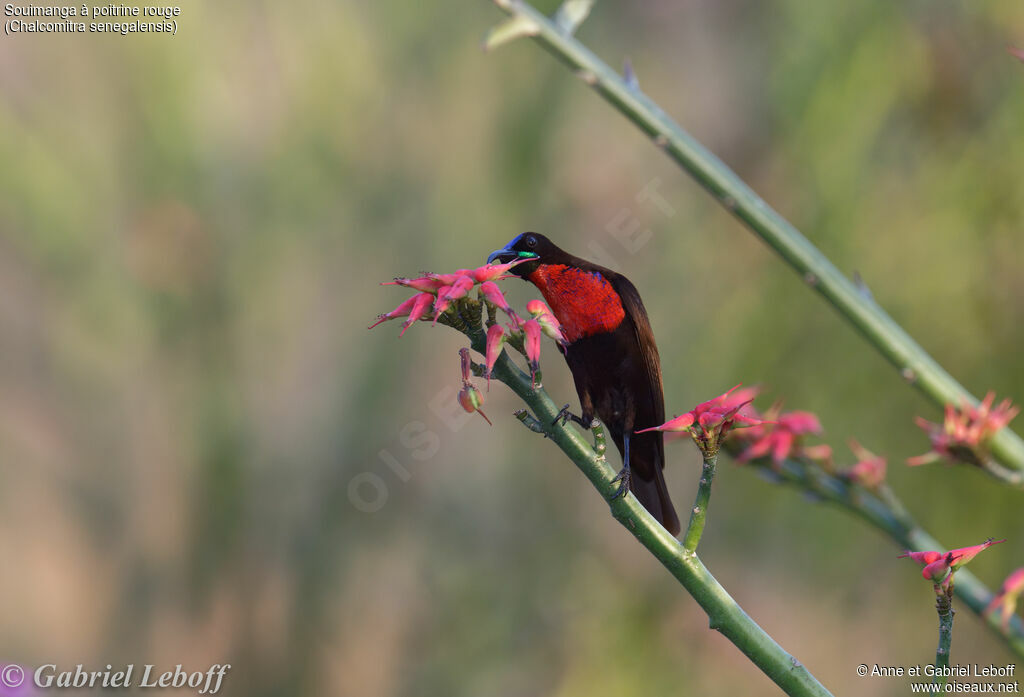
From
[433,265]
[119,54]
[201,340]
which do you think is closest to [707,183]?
[433,265]

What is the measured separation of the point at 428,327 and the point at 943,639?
276 centimetres

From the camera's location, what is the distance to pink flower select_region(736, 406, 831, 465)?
1.31m

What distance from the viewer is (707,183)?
1.04 meters

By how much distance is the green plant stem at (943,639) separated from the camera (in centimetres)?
73

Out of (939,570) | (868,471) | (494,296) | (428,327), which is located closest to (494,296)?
(494,296)

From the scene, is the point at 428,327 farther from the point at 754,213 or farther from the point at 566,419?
the point at 566,419

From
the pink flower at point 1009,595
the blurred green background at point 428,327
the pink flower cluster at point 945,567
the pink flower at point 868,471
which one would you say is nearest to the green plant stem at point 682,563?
the pink flower cluster at point 945,567

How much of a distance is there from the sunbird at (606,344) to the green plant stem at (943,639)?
285mm

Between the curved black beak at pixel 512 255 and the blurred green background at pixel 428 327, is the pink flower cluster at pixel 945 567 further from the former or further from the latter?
the blurred green background at pixel 428 327

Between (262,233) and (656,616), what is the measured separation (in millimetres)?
2087

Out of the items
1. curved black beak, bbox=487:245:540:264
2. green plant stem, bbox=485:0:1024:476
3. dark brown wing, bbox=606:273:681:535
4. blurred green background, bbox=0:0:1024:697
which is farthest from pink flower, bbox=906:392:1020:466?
blurred green background, bbox=0:0:1024:697

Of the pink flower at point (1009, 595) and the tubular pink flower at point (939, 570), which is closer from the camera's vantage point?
the tubular pink flower at point (939, 570)

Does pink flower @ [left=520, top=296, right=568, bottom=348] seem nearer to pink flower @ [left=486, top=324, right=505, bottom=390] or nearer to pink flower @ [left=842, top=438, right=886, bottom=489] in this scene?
pink flower @ [left=486, top=324, right=505, bottom=390]

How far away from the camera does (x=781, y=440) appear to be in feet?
4.35
